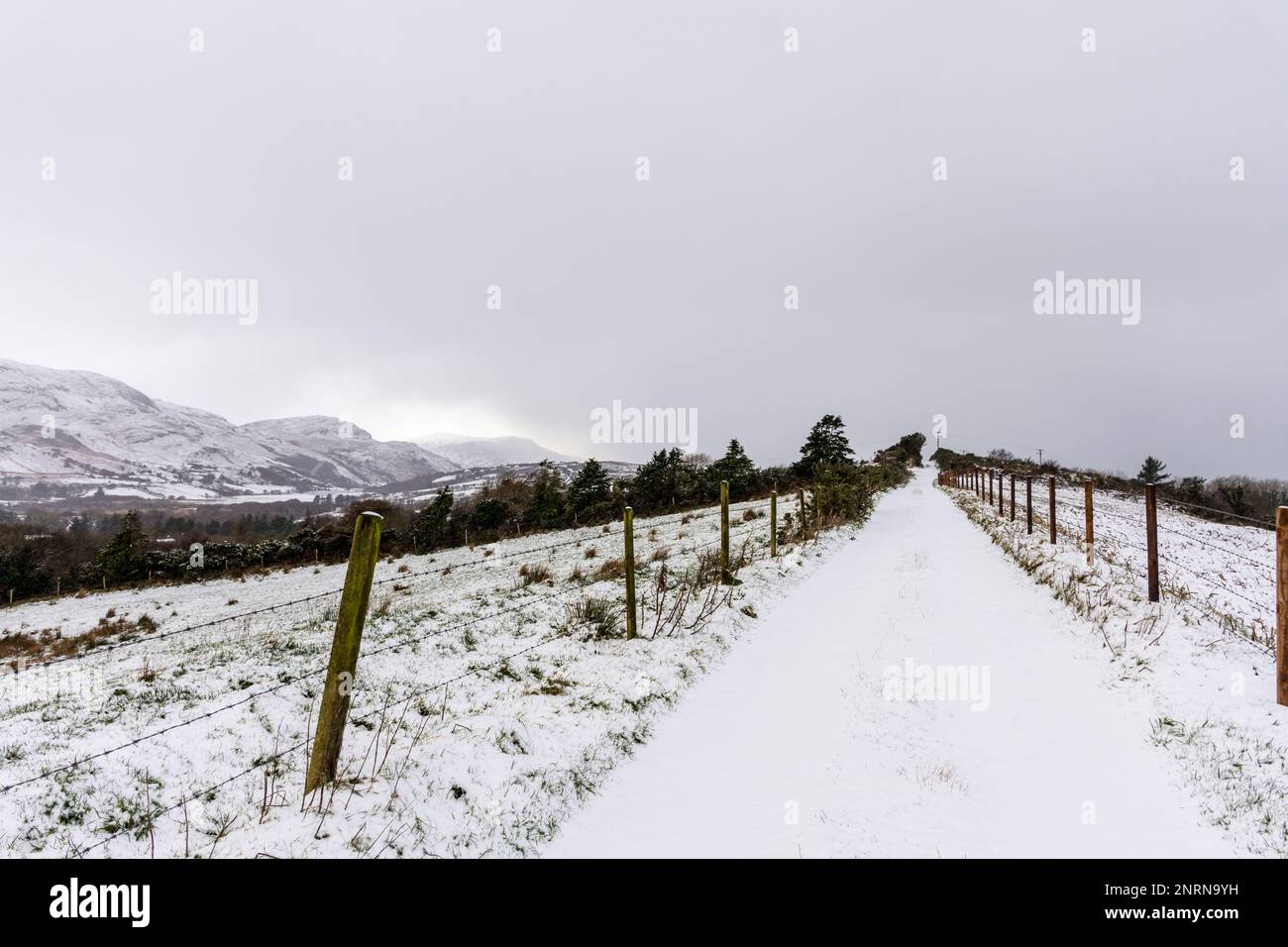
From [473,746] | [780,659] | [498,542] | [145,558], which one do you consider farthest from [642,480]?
[473,746]

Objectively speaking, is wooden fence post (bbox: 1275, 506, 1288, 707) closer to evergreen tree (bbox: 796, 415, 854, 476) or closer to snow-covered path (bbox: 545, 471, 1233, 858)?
snow-covered path (bbox: 545, 471, 1233, 858)

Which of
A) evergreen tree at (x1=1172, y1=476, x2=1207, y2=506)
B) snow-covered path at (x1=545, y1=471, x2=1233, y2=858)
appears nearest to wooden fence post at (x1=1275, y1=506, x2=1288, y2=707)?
snow-covered path at (x1=545, y1=471, x2=1233, y2=858)

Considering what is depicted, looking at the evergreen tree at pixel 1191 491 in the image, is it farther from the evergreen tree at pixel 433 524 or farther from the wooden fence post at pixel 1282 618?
the evergreen tree at pixel 433 524

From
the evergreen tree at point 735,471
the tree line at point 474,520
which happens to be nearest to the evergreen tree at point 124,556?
the tree line at point 474,520

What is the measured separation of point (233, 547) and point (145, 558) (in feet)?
13.2

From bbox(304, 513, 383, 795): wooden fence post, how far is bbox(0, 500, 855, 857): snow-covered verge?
0.64 feet

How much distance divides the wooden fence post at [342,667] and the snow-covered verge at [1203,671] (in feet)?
18.9

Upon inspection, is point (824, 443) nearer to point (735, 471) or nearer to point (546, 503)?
point (735, 471)

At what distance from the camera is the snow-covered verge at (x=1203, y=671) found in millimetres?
3746

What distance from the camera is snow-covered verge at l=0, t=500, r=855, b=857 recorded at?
3.42 metres

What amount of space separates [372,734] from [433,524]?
113 ft
